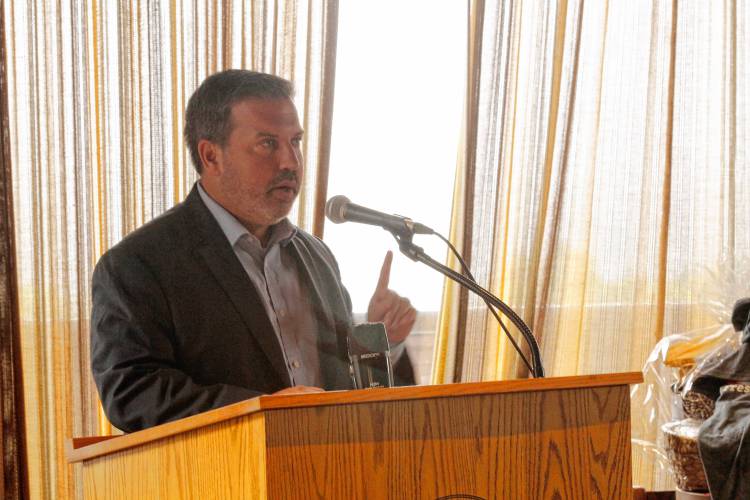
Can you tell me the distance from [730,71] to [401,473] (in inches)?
109

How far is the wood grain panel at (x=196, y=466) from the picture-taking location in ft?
3.65

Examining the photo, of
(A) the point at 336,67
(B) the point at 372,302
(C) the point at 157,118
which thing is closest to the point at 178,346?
(B) the point at 372,302

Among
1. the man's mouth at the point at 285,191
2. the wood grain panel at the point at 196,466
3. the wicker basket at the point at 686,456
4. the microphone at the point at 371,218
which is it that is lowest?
the wicker basket at the point at 686,456

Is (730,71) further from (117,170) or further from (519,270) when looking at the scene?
(117,170)

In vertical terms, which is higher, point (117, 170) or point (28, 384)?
point (117, 170)

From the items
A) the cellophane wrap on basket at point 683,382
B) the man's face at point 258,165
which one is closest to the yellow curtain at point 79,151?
the man's face at point 258,165

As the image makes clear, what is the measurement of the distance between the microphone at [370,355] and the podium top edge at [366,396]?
45 cm

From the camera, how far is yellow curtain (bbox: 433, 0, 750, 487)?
3143 millimetres

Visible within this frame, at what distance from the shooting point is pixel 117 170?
2713 mm

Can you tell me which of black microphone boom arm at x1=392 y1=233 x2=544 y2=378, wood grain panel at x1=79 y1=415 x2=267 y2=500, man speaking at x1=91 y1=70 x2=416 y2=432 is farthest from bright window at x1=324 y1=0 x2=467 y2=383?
wood grain panel at x1=79 y1=415 x2=267 y2=500

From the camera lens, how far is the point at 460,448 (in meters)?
1.18

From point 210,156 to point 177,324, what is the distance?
49 centimetres

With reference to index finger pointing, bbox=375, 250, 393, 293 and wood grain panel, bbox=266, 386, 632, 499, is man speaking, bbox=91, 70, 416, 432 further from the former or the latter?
wood grain panel, bbox=266, 386, 632, 499

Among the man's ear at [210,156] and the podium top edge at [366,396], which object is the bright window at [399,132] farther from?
the podium top edge at [366,396]
